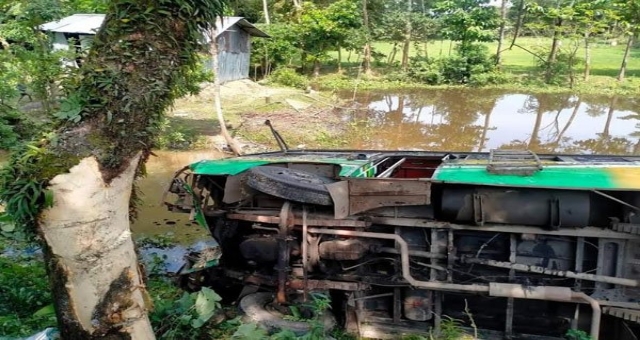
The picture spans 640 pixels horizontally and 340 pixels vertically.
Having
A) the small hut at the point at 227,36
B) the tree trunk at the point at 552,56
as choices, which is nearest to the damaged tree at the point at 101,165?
the small hut at the point at 227,36

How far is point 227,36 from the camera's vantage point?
2641 centimetres

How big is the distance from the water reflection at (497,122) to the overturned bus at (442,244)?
10.9 meters

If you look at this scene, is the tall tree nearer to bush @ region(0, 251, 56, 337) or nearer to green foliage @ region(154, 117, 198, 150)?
green foliage @ region(154, 117, 198, 150)

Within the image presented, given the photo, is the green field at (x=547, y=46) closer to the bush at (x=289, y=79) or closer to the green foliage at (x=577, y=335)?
the bush at (x=289, y=79)

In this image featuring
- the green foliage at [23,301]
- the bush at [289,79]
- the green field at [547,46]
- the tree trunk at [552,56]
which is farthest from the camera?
the green field at [547,46]

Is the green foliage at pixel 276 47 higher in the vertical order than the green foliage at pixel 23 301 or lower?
higher

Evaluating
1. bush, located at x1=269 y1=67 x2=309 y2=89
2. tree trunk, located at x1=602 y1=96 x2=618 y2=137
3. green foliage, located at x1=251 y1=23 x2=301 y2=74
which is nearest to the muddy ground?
bush, located at x1=269 y1=67 x2=309 y2=89

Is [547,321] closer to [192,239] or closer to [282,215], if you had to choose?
[282,215]

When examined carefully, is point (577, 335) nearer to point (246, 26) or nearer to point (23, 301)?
point (23, 301)

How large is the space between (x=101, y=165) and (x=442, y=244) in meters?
3.34

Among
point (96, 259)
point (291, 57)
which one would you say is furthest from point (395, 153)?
point (291, 57)

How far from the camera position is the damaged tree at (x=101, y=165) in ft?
11.1

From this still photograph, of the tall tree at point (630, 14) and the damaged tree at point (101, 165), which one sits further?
the tall tree at point (630, 14)

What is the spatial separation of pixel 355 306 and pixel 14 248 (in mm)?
5668
